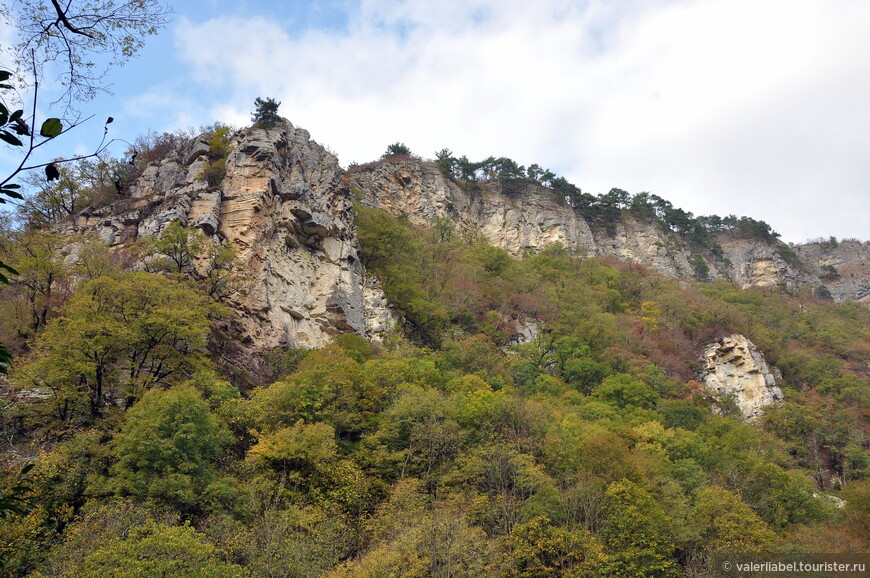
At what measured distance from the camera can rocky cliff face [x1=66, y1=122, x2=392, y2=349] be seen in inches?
1246

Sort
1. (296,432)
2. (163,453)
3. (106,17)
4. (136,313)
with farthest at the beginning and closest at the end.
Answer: (136,313) < (296,432) < (163,453) < (106,17)

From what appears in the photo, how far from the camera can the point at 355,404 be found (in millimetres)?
24234

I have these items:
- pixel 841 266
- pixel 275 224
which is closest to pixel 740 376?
pixel 275 224

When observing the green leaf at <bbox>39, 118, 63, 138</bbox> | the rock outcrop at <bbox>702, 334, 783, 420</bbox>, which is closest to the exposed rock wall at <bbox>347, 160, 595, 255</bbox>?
the rock outcrop at <bbox>702, 334, 783, 420</bbox>

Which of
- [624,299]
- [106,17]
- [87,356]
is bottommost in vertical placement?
[87,356]

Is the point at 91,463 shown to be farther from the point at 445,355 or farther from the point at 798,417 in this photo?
the point at 798,417

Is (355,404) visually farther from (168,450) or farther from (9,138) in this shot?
(9,138)

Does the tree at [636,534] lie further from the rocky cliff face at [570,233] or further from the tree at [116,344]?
the rocky cliff face at [570,233]

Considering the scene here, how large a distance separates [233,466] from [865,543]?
22652 mm

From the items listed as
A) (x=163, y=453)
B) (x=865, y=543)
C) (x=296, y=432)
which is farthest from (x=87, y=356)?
(x=865, y=543)

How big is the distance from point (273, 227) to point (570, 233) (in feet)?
164

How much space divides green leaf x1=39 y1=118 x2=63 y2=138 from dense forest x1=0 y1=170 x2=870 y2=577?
8.68 meters

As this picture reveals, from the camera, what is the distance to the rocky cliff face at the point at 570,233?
6372cm

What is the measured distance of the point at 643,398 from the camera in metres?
34.7
